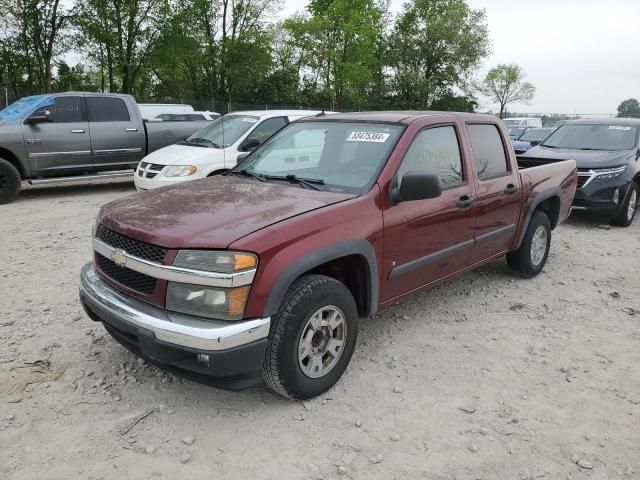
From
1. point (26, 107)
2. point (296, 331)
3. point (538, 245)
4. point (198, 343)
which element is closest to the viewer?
point (198, 343)

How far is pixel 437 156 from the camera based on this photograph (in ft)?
12.9

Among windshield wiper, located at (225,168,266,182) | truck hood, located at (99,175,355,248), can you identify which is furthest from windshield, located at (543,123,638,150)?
truck hood, located at (99,175,355,248)

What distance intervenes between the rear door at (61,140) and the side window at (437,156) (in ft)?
24.9

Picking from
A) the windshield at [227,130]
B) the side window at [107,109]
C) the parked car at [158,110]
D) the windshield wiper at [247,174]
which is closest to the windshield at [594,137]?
the windshield at [227,130]

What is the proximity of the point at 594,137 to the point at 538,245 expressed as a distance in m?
4.46

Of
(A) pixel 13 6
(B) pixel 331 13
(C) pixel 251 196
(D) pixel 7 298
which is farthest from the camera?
(B) pixel 331 13

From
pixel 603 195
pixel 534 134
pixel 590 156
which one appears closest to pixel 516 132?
pixel 534 134

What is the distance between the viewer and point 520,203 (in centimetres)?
484

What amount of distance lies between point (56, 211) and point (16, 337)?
4.92m

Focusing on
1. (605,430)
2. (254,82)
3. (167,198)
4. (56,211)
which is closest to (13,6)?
(254,82)

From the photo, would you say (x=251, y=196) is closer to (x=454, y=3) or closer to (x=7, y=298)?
(x=7, y=298)

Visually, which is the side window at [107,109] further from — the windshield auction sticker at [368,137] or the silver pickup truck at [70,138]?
the windshield auction sticker at [368,137]

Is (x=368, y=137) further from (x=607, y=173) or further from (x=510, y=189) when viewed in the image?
(x=607, y=173)

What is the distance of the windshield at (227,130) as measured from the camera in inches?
338
